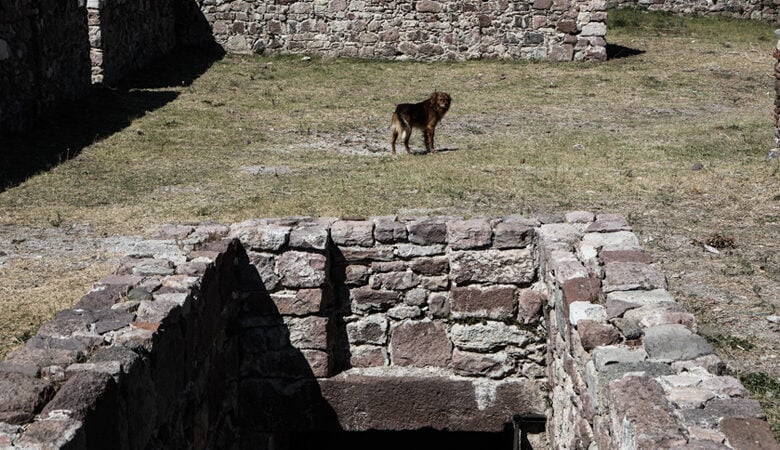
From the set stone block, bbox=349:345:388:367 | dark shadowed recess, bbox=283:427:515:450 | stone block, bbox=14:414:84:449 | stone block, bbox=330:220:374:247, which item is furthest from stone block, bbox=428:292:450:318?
stone block, bbox=14:414:84:449

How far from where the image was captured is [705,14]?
80.5 ft

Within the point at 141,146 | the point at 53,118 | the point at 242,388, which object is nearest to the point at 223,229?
the point at 242,388

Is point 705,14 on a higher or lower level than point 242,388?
higher

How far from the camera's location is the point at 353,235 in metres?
7.63

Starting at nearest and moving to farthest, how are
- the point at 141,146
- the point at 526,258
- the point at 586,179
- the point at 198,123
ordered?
the point at 526,258, the point at 586,179, the point at 141,146, the point at 198,123

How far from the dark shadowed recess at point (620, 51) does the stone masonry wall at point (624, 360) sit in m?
13.6

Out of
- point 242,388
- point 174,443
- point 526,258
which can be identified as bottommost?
point 242,388

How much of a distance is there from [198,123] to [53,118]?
1.89 m

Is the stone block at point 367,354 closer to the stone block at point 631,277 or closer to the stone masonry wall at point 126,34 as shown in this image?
the stone block at point 631,277

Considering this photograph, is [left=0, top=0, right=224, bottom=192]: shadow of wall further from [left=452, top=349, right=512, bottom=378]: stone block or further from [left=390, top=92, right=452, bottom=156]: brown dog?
[left=452, top=349, right=512, bottom=378]: stone block

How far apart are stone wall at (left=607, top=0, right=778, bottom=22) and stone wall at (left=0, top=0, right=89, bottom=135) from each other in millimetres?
13701

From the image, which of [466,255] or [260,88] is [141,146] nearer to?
[260,88]

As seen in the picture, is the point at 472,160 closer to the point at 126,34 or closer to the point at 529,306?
the point at 529,306

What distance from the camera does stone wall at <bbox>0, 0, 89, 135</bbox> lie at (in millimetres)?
13078
